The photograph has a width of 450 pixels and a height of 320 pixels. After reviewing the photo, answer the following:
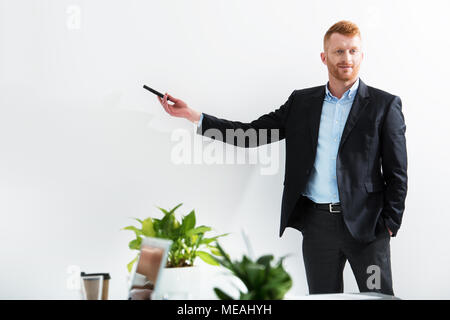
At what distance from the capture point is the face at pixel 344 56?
2.26 metres

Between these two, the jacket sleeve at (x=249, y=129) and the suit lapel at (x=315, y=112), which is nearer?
the suit lapel at (x=315, y=112)

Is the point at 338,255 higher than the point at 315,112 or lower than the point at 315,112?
lower

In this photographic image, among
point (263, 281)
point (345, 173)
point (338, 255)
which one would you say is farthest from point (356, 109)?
point (263, 281)

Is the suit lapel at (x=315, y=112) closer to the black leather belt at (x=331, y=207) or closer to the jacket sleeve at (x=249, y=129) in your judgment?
the jacket sleeve at (x=249, y=129)

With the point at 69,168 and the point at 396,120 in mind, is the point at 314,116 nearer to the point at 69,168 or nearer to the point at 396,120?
the point at 396,120

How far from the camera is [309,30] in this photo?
258cm

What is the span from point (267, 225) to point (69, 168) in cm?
113

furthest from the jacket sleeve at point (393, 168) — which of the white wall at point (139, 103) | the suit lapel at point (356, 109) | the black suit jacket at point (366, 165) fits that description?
the white wall at point (139, 103)

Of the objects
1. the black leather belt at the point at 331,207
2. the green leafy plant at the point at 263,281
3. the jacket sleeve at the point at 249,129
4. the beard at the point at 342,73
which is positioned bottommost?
the green leafy plant at the point at 263,281

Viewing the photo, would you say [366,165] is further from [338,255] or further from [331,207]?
[338,255]

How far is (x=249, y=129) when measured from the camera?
2.48 metres

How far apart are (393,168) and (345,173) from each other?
23cm

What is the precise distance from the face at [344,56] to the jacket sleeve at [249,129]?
0.29 metres

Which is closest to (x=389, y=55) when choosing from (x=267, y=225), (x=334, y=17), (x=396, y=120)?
(x=334, y=17)
